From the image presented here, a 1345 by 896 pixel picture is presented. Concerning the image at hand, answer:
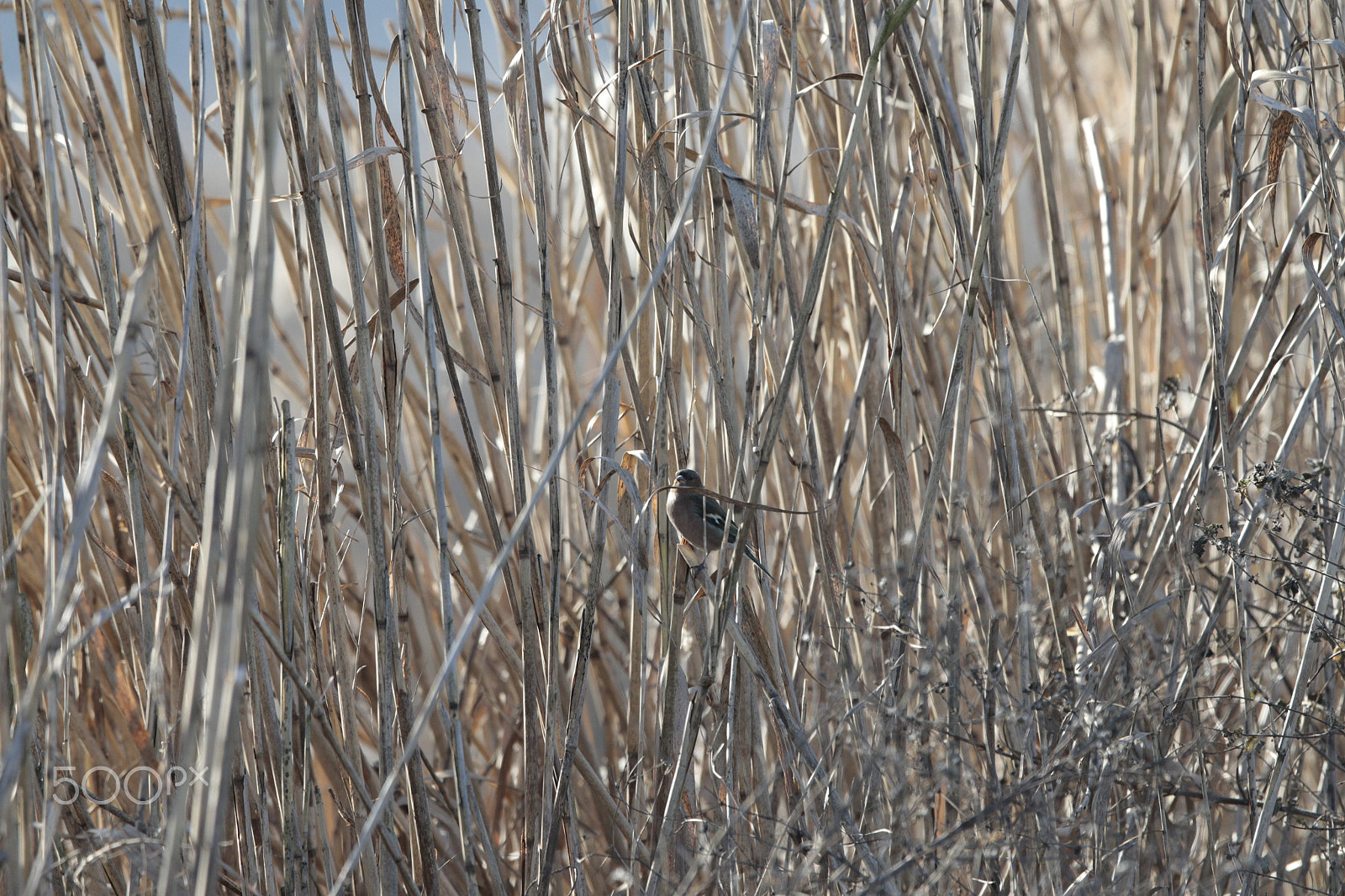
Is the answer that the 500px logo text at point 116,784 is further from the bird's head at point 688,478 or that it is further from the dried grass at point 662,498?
the bird's head at point 688,478

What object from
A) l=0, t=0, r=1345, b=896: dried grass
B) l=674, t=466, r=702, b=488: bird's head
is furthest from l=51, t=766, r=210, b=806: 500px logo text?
l=674, t=466, r=702, b=488: bird's head

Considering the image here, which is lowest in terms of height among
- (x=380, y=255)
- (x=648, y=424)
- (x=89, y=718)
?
(x=89, y=718)

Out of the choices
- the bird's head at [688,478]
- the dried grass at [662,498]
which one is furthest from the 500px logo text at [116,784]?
the bird's head at [688,478]

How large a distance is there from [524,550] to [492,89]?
1.94m

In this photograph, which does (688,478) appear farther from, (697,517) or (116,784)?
(116,784)

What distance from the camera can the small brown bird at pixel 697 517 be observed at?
1211mm

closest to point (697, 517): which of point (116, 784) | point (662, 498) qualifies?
point (662, 498)

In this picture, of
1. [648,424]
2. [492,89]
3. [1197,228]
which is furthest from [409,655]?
[492,89]

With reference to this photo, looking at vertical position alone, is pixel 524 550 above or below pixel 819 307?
below

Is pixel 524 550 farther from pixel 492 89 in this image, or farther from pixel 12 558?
pixel 492 89

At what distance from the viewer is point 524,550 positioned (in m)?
1.11

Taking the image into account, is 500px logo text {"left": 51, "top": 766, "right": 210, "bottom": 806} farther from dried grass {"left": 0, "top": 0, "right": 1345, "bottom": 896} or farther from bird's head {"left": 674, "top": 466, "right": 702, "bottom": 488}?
bird's head {"left": 674, "top": 466, "right": 702, "bottom": 488}

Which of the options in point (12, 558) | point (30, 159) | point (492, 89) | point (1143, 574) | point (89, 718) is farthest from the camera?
point (492, 89)

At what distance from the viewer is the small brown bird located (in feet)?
3.97
